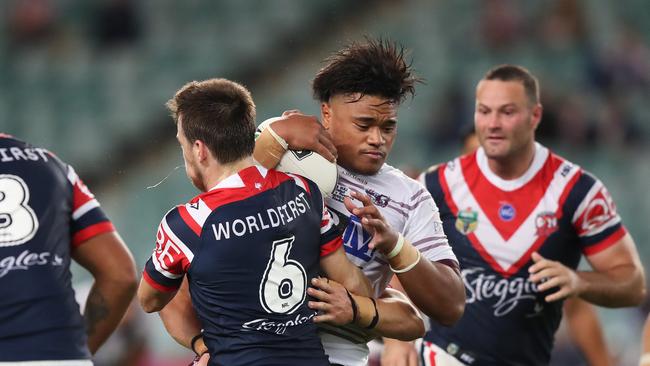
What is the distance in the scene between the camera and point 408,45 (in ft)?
42.0

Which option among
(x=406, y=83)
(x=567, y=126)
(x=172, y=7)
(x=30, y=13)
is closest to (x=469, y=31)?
(x=567, y=126)

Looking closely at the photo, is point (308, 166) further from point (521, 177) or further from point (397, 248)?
point (521, 177)

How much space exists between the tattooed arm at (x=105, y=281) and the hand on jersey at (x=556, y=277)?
1.88 m

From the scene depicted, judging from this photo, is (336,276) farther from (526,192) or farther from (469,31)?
(469,31)

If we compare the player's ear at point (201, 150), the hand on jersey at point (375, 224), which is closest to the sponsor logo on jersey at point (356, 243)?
the hand on jersey at point (375, 224)

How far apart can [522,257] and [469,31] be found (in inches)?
293

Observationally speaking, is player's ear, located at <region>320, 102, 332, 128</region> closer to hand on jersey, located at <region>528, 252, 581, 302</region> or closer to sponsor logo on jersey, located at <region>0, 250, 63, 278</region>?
sponsor logo on jersey, located at <region>0, 250, 63, 278</region>

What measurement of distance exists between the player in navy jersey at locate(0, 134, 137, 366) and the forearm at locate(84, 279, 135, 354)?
226 millimetres

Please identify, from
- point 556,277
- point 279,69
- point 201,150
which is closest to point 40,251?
point 201,150

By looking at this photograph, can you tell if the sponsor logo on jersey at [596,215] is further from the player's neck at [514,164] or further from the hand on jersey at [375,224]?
the hand on jersey at [375,224]

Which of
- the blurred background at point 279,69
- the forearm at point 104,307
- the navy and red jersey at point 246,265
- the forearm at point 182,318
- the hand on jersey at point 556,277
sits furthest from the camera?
the blurred background at point 279,69

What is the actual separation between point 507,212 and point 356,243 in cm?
183

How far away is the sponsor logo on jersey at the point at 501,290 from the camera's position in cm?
577

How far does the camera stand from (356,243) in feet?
14.1
